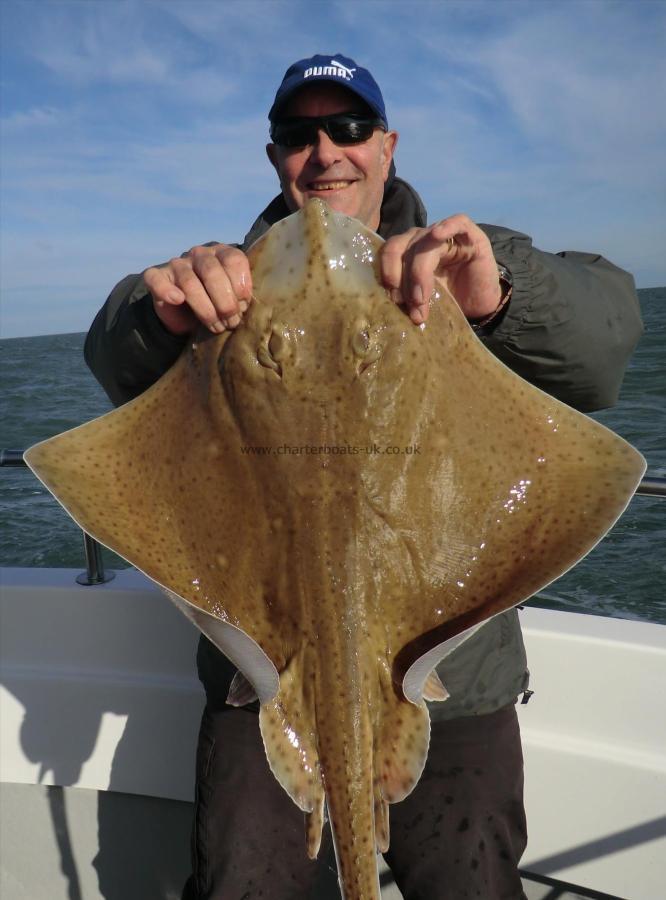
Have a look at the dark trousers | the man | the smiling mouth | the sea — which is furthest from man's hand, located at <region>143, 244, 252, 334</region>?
the sea

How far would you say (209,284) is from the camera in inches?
77.7

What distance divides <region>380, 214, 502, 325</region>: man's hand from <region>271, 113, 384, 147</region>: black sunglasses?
97 cm

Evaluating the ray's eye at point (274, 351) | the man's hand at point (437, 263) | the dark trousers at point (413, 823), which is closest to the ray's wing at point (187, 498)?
the ray's eye at point (274, 351)

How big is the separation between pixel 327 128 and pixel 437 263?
1175 millimetres

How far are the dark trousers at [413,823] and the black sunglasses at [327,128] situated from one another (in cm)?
220

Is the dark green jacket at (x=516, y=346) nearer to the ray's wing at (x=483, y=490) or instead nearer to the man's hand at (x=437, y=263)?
the man's hand at (x=437, y=263)

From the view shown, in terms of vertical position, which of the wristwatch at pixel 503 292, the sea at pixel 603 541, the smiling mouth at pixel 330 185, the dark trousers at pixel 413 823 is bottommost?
the sea at pixel 603 541

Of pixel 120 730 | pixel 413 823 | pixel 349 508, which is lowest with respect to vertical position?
pixel 120 730

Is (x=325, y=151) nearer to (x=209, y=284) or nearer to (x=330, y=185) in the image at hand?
(x=330, y=185)

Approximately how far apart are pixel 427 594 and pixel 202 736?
1.29 meters

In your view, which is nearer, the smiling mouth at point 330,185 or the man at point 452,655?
the man at point 452,655

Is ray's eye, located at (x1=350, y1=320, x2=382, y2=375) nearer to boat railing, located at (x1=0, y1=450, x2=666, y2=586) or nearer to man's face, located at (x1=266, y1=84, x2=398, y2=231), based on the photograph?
man's face, located at (x1=266, y1=84, x2=398, y2=231)

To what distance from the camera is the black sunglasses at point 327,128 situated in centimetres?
276

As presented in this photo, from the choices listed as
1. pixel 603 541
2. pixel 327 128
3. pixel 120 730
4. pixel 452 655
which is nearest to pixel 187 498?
pixel 452 655
